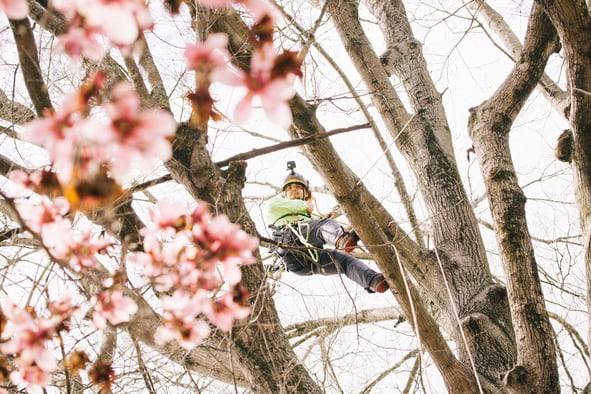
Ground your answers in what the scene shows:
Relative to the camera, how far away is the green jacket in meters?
3.99

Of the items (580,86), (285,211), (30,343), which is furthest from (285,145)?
(285,211)

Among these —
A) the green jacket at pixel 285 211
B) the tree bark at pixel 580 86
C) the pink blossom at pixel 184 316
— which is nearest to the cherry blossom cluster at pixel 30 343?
the pink blossom at pixel 184 316

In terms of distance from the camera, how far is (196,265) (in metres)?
1.24

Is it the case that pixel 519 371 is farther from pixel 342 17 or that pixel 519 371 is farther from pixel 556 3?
pixel 342 17

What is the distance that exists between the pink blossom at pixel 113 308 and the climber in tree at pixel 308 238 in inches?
36.8

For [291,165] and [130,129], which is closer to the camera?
[130,129]

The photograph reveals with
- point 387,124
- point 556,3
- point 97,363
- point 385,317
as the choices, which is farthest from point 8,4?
point 385,317

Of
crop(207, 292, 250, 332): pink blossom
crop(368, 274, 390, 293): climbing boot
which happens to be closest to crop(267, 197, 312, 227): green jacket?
crop(368, 274, 390, 293): climbing boot

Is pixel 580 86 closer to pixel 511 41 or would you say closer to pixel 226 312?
pixel 226 312

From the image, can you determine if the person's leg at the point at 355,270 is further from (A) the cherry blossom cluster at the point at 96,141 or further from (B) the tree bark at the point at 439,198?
(A) the cherry blossom cluster at the point at 96,141

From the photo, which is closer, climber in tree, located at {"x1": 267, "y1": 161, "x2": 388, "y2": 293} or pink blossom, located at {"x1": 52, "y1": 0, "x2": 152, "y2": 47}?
pink blossom, located at {"x1": 52, "y1": 0, "x2": 152, "y2": 47}

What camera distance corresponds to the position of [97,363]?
141cm

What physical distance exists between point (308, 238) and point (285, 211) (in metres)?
0.68

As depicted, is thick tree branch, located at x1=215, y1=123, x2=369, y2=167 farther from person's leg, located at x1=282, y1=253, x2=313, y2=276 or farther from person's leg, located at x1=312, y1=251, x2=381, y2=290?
person's leg, located at x1=282, y1=253, x2=313, y2=276
